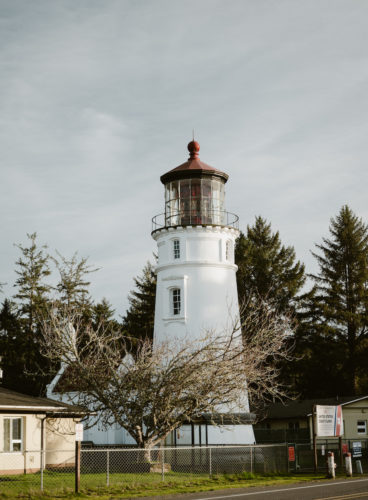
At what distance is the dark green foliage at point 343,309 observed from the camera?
47.3 meters

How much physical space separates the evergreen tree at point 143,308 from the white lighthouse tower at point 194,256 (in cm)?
2239

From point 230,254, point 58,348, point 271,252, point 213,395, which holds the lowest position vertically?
point 213,395

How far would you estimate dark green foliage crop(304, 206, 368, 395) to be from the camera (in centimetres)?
4731

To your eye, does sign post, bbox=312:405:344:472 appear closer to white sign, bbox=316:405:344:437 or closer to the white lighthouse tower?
white sign, bbox=316:405:344:437

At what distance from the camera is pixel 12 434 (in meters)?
22.1

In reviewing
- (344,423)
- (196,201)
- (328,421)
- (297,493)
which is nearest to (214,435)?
(328,421)

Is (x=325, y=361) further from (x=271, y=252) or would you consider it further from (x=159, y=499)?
(x=159, y=499)

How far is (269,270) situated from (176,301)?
76.8 ft

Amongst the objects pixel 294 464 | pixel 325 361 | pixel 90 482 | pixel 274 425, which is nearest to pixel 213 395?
pixel 294 464

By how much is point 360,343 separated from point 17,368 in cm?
2454

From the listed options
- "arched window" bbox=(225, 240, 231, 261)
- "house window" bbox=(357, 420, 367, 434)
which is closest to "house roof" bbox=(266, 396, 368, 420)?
"house window" bbox=(357, 420, 367, 434)

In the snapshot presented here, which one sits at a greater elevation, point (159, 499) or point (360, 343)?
point (360, 343)

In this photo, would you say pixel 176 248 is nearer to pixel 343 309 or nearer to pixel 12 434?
pixel 12 434

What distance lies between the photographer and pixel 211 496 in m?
16.7
